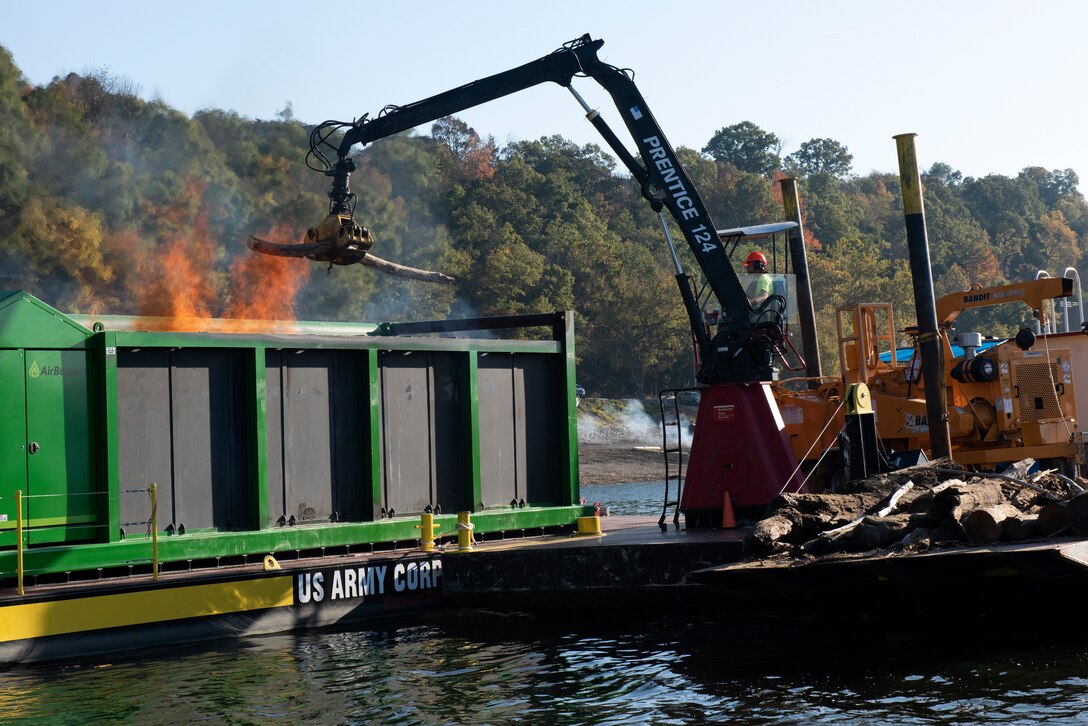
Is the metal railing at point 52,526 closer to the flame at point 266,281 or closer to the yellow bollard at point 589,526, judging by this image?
the yellow bollard at point 589,526

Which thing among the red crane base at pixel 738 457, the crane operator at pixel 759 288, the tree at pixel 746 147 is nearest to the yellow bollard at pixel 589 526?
the red crane base at pixel 738 457

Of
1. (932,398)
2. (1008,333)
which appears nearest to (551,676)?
(932,398)

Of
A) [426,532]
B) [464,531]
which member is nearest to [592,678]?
[464,531]

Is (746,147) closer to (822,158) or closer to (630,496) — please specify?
Result: (822,158)

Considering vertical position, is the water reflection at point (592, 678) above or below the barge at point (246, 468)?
below

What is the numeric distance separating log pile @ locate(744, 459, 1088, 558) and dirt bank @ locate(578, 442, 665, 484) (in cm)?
5306

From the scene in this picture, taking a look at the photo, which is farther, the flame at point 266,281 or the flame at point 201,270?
the flame at point 201,270

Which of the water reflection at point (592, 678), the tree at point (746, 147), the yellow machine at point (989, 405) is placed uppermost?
the tree at point (746, 147)

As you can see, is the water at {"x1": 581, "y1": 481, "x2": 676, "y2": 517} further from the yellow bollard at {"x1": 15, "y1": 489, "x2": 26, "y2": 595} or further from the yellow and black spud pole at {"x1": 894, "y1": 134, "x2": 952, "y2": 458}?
the yellow bollard at {"x1": 15, "y1": 489, "x2": 26, "y2": 595}

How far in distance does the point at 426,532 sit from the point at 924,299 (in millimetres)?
7391

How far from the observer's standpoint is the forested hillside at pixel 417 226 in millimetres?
49812

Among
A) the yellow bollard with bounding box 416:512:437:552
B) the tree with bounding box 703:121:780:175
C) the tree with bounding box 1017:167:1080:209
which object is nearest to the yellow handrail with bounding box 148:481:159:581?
the yellow bollard with bounding box 416:512:437:552

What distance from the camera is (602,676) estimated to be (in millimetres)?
11320

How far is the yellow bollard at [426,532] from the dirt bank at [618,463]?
51.3 metres
